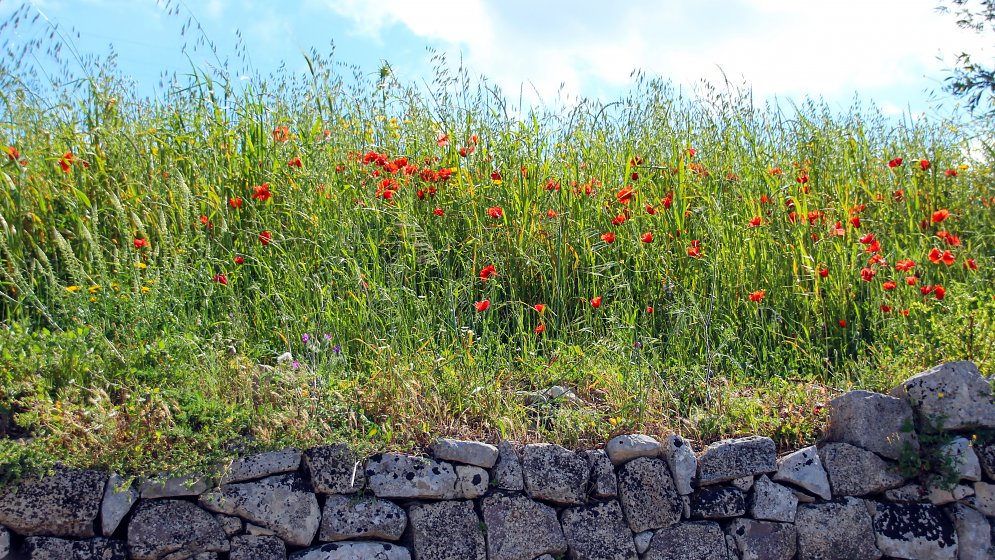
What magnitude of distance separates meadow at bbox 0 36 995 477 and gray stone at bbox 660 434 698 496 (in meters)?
0.19

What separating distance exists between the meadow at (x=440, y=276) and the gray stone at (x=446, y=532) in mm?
342

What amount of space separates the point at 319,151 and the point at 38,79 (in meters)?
2.28

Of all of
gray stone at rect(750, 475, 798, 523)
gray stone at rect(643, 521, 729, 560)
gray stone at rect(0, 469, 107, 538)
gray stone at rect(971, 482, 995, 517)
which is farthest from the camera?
gray stone at rect(971, 482, 995, 517)

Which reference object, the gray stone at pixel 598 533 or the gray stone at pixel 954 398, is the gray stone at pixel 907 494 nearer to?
the gray stone at pixel 954 398

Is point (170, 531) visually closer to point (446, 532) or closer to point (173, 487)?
point (173, 487)

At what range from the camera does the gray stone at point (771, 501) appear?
396cm

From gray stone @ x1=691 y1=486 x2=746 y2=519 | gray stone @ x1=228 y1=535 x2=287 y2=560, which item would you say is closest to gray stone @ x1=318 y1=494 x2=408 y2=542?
gray stone @ x1=228 y1=535 x2=287 y2=560

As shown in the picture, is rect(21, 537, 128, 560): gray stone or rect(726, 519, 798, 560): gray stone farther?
rect(726, 519, 798, 560): gray stone

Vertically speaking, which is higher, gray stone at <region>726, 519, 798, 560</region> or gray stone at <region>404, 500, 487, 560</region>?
gray stone at <region>404, 500, 487, 560</region>

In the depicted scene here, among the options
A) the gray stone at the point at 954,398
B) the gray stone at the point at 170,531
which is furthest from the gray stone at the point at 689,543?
the gray stone at the point at 170,531

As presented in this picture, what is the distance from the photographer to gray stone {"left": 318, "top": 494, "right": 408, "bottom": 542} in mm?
3574

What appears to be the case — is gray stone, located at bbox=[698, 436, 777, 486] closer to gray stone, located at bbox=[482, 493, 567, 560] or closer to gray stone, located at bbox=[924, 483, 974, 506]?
gray stone, located at bbox=[482, 493, 567, 560]

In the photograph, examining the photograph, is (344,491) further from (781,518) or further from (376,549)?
(781,518)

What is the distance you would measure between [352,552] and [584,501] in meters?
1.10
